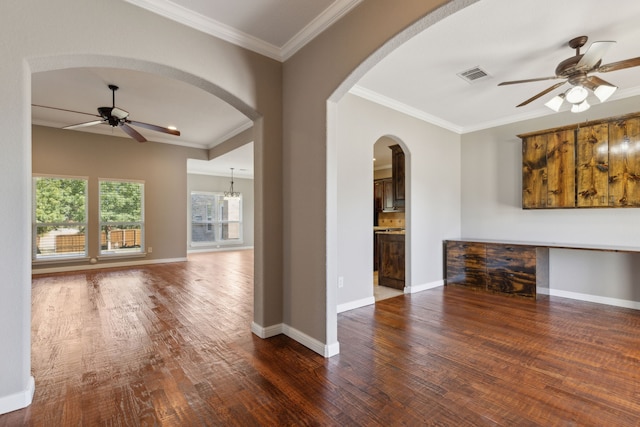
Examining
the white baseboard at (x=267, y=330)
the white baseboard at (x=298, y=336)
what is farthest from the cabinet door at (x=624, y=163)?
the white baseboard at (x=267, y=330)

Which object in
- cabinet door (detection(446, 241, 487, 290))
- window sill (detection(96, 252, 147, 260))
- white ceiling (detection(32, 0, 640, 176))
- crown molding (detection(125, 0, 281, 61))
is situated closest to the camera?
crown molding (detection(125, 0, 281, 61))

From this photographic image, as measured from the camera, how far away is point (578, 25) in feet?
8.36

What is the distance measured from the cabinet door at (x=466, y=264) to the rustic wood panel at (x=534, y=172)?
1.04m

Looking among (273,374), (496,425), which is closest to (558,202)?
(496,425)

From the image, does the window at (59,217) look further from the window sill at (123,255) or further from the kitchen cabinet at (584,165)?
the kitchen cabinet at (584,165)

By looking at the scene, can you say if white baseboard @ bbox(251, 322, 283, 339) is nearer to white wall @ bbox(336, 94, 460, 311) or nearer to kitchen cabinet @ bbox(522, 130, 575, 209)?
white wall @ bbox(336, 94, 460, 311)

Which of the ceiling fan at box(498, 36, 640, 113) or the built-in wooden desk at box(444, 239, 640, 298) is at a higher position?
the ceiling fan at box(498, 36, 640, 113)

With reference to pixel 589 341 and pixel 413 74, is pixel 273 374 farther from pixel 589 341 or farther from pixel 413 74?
pixel 413 74

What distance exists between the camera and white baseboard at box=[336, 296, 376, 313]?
3.68m

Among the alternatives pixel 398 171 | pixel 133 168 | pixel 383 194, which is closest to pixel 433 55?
pixel 398 171

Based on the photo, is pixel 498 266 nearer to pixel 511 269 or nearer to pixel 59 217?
pixel 511 269

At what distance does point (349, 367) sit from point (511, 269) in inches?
133

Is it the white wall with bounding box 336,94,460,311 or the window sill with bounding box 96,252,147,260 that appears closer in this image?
the white wall with bounding box 336,94,460,311

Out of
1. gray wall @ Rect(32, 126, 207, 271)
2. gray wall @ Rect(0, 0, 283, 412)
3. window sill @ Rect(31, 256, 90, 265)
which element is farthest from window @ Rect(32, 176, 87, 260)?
gray wall @ Rect(0, 0, 283, 412)
